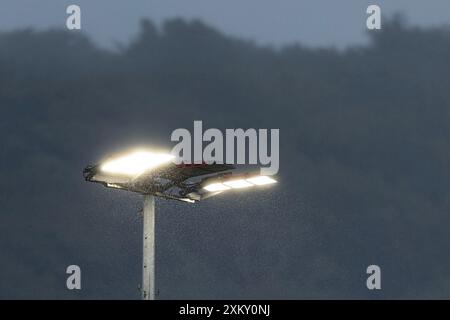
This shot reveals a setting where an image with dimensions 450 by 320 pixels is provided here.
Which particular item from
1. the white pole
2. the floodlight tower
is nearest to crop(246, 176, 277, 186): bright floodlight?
the floodlight tower

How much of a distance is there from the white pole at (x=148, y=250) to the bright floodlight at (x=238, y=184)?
2.44m

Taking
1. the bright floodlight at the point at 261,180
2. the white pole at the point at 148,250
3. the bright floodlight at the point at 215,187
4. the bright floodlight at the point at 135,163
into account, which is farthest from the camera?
the bright floodlight at the point at 215,187

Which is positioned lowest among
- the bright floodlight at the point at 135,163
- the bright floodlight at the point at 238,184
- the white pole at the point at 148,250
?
the white pole at the point at 148,250

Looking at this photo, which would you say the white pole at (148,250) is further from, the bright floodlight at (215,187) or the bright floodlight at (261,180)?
the bright floodlight at (261,180)

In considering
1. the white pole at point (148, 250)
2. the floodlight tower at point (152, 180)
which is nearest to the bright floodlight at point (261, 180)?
the floodlight tower at point (152, 180)

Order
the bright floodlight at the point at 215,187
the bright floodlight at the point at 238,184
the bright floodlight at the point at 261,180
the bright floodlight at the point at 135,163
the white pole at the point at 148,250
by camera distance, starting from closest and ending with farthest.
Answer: the bright floodlight at the point at 135,163, the white pole at the point at 148,250, the bright floodlight at the point at 261,180, the bright floodlight at the point at 238,184, the bright floodlight at the point at 215,187

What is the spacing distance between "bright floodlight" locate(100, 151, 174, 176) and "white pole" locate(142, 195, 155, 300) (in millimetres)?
1901

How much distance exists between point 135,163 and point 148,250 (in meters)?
3.04

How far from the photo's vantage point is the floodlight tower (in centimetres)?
2547

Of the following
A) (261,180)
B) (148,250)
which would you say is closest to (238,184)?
(261,180)

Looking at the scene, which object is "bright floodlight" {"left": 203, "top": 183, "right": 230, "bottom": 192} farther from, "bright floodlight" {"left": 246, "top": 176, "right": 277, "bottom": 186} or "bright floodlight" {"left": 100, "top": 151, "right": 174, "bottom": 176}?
"bright floodlight" {"left": 100, "top": 151, "right": 174, "bottom": 176}

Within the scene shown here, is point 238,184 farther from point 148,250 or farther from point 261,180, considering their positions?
point 148,250

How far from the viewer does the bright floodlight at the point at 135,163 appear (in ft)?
82.6

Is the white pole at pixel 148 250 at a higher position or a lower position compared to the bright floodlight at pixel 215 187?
lower
